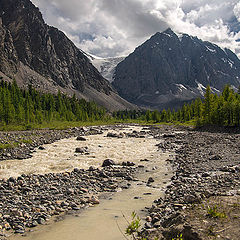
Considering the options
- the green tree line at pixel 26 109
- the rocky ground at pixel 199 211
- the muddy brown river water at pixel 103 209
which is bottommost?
the muddy brown river water at pixel 103 209

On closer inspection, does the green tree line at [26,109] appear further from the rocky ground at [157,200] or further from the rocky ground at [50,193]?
the rocky ground at [157,200]

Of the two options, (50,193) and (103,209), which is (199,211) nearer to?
(103,209)

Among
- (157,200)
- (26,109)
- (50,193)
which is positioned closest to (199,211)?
(157,200)

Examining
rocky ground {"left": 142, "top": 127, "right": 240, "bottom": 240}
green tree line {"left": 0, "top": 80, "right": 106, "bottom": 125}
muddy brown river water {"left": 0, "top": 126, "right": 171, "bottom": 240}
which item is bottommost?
muddy brown river water {"left": 0, "top": 126, "right": 171, "bottom": 240}

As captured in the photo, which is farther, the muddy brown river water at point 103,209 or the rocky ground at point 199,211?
the muddy brown river water at point 103,209

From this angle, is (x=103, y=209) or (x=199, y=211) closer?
(x=199, y=211)

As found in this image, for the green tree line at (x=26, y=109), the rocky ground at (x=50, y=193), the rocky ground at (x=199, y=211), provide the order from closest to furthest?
the rocky ground at (x=199, y=211) < the rocky ground at (x=50, y=193) < the green tree line at (x=26, y=109)

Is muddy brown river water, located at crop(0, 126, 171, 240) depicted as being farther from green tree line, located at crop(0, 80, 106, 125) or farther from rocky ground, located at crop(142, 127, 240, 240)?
green tree line, located at crop(0, 80, 106, 125)

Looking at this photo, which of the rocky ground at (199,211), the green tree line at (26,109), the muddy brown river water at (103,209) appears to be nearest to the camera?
the rocky ground at (199,211)

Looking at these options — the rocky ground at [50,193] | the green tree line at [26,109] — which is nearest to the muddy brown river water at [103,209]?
the rocky ground at [50,193]

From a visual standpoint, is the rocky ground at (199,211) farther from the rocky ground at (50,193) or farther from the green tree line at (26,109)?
the green tree line at (26,109)

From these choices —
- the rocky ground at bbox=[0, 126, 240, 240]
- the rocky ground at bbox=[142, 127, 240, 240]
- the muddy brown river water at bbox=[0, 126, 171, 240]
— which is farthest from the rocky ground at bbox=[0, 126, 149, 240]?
the rocky ground at bbox=[142, 127, 240, 240]

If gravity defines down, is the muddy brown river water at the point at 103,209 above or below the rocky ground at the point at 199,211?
below

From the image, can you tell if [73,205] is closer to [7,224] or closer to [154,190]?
[7,224]
